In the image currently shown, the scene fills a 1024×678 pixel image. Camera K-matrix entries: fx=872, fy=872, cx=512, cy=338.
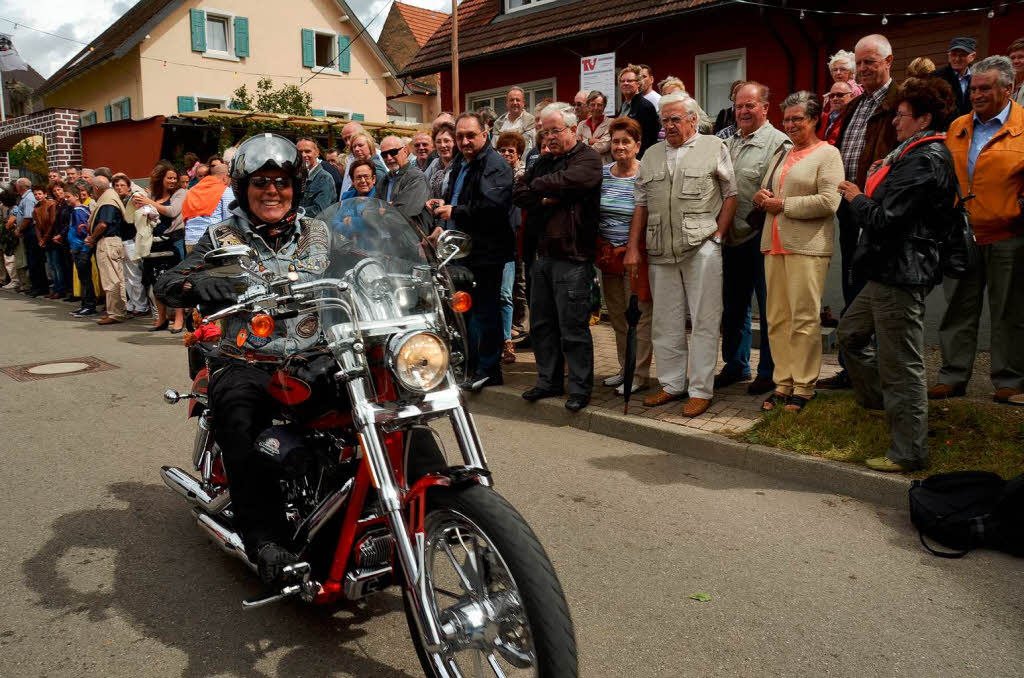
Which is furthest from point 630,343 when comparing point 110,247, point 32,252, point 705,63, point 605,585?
point 32,252

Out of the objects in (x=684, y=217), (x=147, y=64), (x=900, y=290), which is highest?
(x=147, y=64)

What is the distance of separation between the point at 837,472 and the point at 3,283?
20.1 m

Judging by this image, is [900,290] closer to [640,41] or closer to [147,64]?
[640,41]

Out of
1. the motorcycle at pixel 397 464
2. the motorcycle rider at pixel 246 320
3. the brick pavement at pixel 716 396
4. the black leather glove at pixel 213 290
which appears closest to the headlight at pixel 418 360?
the motorcycle at pixel 397 464

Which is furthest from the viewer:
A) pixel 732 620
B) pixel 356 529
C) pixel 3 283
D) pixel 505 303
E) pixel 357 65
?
pixel 357 65

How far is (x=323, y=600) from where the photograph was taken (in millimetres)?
3164

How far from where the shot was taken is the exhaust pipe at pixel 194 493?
12.8 feet

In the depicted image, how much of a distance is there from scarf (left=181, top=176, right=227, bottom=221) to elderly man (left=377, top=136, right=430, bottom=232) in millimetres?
2995

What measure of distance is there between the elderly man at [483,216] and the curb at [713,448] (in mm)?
382

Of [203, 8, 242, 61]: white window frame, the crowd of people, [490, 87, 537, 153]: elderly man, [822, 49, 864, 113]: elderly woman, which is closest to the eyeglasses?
the crowd of people

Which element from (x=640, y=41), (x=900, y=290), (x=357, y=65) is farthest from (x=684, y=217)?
(x=357, y=65)

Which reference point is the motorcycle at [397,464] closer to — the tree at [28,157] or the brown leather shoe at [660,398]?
the brown leather shoe at [660,398]

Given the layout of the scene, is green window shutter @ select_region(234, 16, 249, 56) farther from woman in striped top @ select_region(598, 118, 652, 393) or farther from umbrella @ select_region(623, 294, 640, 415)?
umbrella @ select_region(623, 294, 640, 415)

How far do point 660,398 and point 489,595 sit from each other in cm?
414
